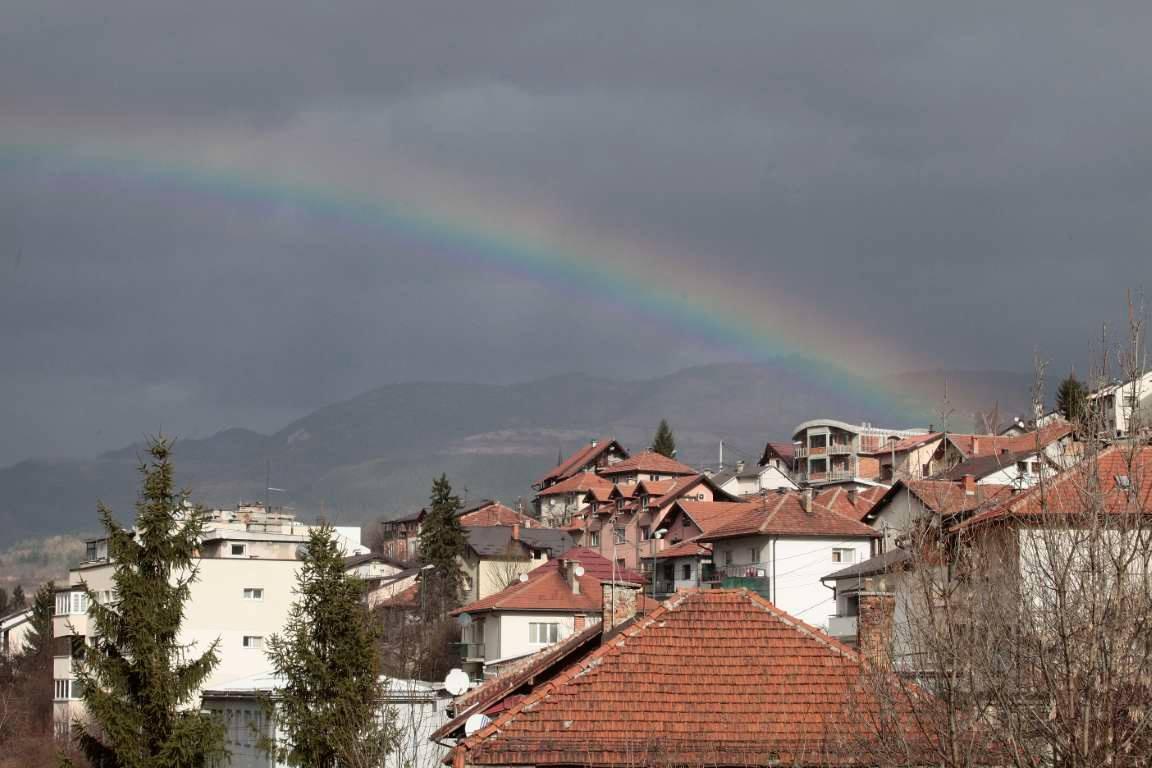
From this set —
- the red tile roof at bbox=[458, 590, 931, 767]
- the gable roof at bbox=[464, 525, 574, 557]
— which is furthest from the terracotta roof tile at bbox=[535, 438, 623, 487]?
the red tile roof at bbox=[458, 590, 931, 767]

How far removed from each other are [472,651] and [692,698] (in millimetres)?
58455

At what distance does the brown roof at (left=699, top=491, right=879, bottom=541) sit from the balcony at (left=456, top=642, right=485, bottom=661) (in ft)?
47.0

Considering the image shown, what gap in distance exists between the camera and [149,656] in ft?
131

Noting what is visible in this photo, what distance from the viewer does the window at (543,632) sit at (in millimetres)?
79812

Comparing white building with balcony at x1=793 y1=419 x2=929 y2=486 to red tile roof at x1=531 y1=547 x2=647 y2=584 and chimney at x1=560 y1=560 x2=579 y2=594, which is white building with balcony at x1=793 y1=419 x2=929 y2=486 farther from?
chimney at x1=560 y1=560 x2=579 y2=594

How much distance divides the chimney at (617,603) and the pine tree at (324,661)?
756 centimetres

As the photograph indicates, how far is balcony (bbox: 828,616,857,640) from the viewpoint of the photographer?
65125 mm

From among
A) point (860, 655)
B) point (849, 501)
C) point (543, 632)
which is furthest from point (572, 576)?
point (860, 655)

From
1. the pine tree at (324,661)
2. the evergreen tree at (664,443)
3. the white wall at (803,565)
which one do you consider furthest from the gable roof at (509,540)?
the pine tree at (324,661)

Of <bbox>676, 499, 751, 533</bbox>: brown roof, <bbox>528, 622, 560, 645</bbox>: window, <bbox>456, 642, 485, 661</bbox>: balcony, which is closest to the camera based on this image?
<bbox>528, 622, 560, 645</bbox>: window

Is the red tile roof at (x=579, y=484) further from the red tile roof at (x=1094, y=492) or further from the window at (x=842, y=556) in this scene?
the red tile roof at (x=1094, y=492)

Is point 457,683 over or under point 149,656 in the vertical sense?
under

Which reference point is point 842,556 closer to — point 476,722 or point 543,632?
point 543,632

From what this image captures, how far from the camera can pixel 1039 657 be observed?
15.5 m
